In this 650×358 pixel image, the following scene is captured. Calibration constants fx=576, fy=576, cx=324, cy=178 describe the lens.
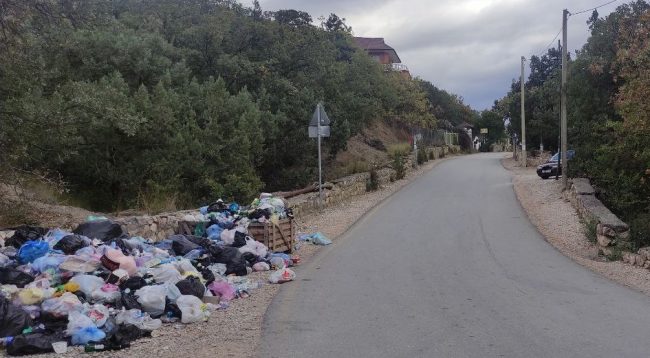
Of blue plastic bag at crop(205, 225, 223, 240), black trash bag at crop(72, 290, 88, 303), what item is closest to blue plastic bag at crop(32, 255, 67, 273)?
black trash bag at crop(72, 290, 88, 303)

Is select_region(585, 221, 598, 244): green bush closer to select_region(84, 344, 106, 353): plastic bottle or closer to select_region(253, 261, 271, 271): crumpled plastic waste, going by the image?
select_region(253, 261, 271, 271): crumpled plastic waste

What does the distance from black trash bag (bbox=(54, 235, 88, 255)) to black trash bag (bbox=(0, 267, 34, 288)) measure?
105cm

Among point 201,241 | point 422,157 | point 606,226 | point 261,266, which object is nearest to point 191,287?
point 261,266

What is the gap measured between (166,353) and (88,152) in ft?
39.4

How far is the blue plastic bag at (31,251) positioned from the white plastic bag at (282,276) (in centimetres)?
342

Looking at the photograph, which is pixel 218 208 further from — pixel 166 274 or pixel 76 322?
pixel 76 322

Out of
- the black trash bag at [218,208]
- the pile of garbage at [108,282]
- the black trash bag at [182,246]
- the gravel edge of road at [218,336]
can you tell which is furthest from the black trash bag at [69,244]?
the black trash bag at [218,208]

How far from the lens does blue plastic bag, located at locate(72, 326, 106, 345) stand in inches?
237

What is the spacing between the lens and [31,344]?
569 cm

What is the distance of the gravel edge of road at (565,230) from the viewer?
994 cm

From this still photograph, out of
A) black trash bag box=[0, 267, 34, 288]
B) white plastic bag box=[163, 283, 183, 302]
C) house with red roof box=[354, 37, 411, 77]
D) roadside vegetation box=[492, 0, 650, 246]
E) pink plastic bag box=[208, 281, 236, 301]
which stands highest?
house with red roof box=[354, 37, 411, 77]

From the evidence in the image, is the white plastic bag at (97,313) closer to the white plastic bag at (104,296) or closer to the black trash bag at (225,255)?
the white plastic bag at (104,296)

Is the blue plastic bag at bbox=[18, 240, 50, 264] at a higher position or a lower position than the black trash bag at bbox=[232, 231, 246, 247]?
higher

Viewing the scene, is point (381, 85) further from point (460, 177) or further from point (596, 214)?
point (596, 214)
